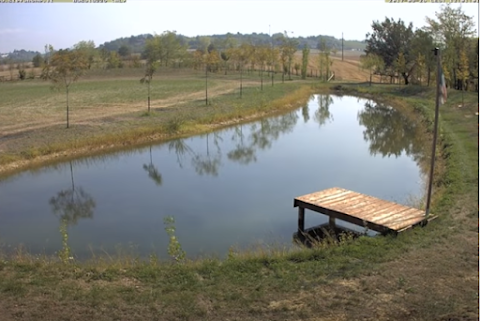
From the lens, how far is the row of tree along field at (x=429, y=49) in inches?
1152

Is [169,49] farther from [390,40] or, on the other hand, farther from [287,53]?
[390,40]

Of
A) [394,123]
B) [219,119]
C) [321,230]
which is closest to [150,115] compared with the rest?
[219,119]

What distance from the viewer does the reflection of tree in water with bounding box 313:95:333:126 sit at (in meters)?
26.1

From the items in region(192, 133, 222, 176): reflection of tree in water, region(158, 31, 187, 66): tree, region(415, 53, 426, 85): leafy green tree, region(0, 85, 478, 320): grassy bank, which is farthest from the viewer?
region(158, 31, 187, 66): tree

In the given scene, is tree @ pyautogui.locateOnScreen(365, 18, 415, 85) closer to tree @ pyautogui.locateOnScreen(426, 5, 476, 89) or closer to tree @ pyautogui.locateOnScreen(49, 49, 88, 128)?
tree @ pyautogui.locateOnScreen(426, 5, 476, 89)

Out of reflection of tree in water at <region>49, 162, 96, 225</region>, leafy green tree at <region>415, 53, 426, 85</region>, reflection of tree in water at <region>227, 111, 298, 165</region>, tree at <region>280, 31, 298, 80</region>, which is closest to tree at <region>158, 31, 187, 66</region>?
tree at <region>280, 31, 298, 80</region>

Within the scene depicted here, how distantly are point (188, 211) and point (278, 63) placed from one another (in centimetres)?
3923

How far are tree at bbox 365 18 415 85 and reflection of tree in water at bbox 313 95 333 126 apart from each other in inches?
398

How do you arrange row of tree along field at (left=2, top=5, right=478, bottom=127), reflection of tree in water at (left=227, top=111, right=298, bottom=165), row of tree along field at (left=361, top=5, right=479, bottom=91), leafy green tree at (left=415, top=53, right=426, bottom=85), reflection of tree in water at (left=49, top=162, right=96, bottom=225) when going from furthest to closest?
leafy green tree at (left=415, top=53, right=426, bottom=85) → row of tree along field at (left=361, top=5, right=479, bottom=91) → row of tree along field at (left=2, top=5, right=478, bottom=127) → reflection of tree in water at (left=227, top=111, right=298, bottom=165) → reflection of tree in water at (left=49, top=162, right=96, bottom=225)

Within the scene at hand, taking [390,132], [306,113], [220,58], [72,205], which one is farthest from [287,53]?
[72,205]

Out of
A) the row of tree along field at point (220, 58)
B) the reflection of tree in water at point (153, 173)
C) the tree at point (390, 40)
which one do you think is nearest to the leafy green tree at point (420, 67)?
the tree at point (390, 40)

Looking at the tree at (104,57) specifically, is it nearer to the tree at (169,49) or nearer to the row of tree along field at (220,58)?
the row of tree along field at (220,58)

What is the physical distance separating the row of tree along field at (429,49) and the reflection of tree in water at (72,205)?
20408 millimetres

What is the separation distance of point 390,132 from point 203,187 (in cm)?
1122
